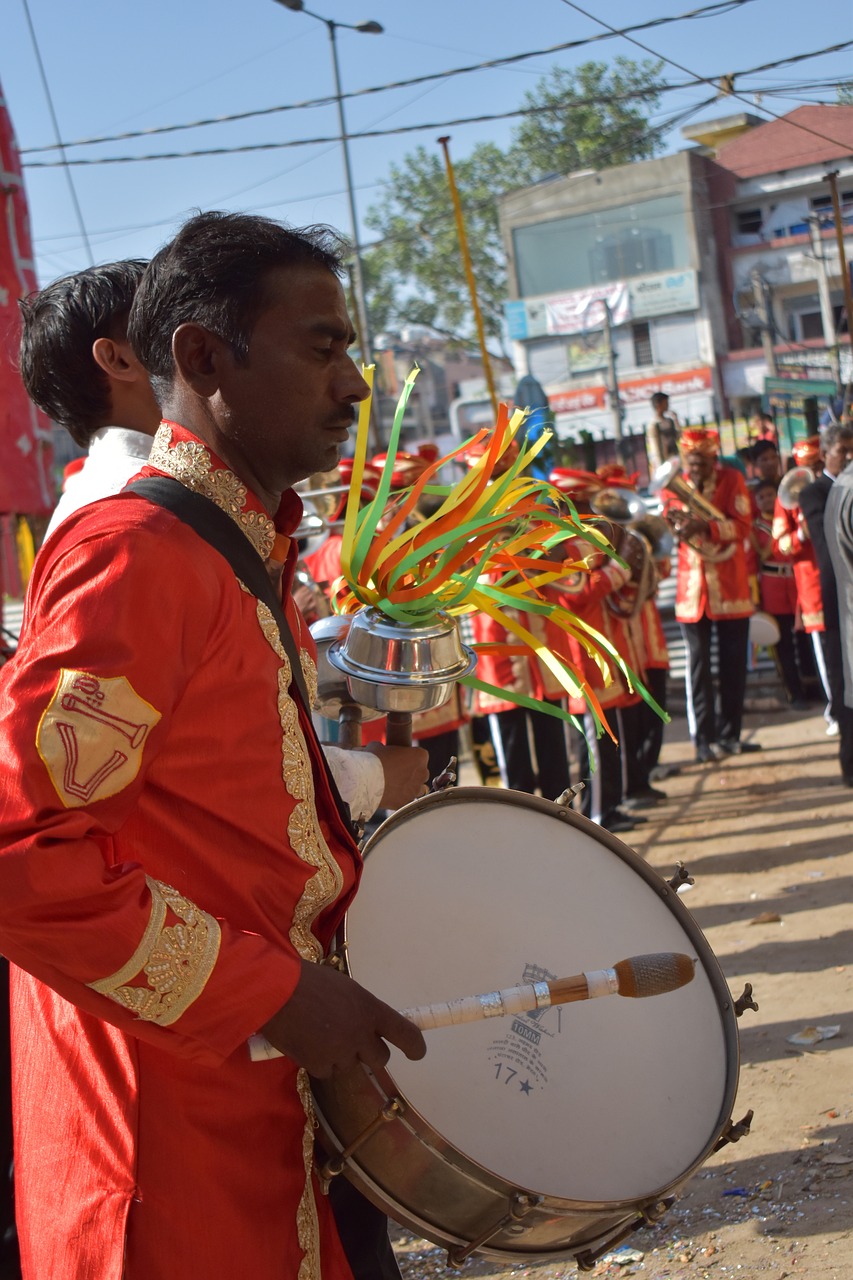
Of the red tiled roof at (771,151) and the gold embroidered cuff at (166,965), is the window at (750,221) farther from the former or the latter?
the gold embroidered cuff at (166,965)

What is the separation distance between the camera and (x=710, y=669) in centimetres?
902

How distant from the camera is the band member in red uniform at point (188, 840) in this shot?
4.72 feet

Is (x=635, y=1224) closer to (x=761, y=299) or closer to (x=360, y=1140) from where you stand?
(x=360, y=1140)

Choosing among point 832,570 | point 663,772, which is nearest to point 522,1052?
point 832,570

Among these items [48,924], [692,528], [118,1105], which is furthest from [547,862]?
[692,528]

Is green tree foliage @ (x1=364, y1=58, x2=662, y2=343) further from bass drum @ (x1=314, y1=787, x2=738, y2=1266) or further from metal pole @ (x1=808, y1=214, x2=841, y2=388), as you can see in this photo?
bass drum @ (x1=314, y1=787, x2=738, y2=1266)

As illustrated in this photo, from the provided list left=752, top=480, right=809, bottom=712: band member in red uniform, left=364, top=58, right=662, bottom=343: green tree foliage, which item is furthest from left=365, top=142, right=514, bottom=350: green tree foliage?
left=752, top=480, right=809, bottom=712: band member in red uniform

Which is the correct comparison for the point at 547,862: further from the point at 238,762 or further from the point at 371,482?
the point at 371,482

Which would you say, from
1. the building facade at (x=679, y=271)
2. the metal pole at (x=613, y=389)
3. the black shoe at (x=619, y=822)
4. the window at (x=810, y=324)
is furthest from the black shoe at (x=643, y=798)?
the window at (x=810, y=324)

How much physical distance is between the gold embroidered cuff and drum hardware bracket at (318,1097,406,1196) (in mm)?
304

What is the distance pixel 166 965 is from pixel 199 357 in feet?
2.65

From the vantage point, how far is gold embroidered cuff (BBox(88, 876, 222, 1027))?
145 cm

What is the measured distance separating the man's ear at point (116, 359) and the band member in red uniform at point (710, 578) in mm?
6651

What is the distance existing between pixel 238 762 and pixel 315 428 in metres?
0.47
